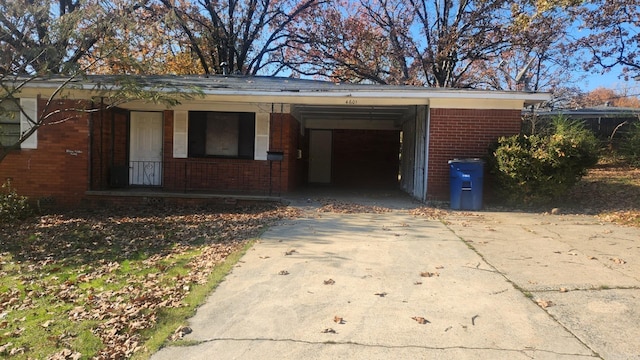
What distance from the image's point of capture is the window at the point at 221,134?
12.8 meters

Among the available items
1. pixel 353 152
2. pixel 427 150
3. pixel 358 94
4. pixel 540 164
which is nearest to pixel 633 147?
pixel 540 164

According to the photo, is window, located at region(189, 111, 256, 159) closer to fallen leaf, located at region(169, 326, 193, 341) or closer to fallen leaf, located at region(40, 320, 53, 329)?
fallen leaf, located at region(40, 320, 53, 329)

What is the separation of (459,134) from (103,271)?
27.4 feet

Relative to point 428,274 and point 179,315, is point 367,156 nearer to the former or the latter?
point 428,274

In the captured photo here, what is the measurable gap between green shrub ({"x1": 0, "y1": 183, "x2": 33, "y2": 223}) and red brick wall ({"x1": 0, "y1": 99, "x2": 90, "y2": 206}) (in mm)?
861

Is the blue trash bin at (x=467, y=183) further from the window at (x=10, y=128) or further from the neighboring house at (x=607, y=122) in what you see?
the neighboring house at (x=607, y=122)

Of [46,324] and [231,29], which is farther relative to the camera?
[231,29]

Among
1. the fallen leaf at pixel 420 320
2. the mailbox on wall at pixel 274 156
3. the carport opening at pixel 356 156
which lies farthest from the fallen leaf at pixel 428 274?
the carport opening at pixel 356 156

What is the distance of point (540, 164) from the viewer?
9703 mm

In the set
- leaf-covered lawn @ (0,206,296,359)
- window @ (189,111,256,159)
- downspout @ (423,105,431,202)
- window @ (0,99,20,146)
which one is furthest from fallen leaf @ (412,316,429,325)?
window @ (0,99,20,146)

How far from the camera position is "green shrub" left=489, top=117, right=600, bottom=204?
31.7 ft

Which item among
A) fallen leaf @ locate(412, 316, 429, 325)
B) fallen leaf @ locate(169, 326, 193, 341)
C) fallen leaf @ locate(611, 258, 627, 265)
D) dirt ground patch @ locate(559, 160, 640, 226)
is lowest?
fallen leaf @ locate(169, 326, 193, 341)

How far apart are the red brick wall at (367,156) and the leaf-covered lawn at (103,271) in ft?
28.5

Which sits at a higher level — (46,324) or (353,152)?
(353,152)
